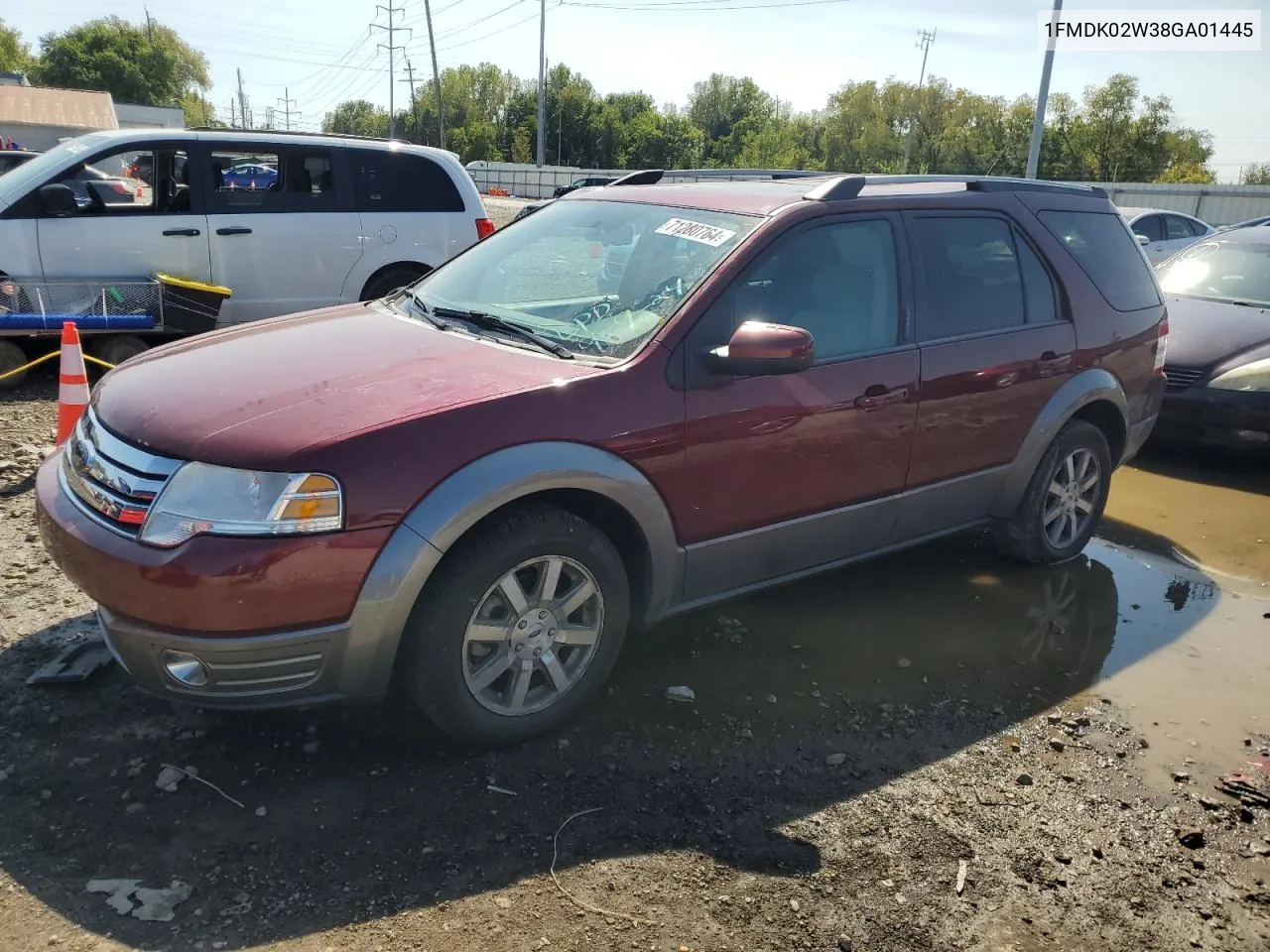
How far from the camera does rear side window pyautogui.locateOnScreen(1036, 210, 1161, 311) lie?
191 inches

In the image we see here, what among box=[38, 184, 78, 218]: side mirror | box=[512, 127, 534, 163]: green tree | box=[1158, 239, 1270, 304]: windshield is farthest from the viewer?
box=[512, 127, 534, 163]: green tree

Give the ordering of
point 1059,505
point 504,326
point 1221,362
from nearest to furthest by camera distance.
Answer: point 504,326
point 1059,505
point 1221,362

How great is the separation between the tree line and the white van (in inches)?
2051

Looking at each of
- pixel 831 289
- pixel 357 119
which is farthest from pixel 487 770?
pixel 357 119

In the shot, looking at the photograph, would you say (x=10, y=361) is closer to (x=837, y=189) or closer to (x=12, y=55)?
(x=837, y=189)

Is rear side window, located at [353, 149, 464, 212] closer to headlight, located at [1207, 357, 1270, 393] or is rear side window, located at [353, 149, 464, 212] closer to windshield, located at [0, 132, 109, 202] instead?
windshield, located at [0, 132, 109, 202]

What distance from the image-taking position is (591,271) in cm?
393

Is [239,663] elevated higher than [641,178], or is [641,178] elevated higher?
[641,178]

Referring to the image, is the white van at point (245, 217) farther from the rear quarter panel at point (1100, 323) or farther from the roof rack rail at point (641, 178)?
the rear quarter panel at point (1100, 323)

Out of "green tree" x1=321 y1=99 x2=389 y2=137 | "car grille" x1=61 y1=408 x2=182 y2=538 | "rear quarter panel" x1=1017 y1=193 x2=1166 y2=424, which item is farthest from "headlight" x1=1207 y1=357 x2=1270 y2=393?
"green tree" x1=321 y1=99 x2=389 y2=137

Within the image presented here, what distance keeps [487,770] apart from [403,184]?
6.70 metres

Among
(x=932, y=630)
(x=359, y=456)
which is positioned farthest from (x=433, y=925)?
(x=932, y=630)

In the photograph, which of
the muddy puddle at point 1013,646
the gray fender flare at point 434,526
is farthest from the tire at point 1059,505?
the gray fender flare at point 434,526

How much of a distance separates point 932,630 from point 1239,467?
4.43m
